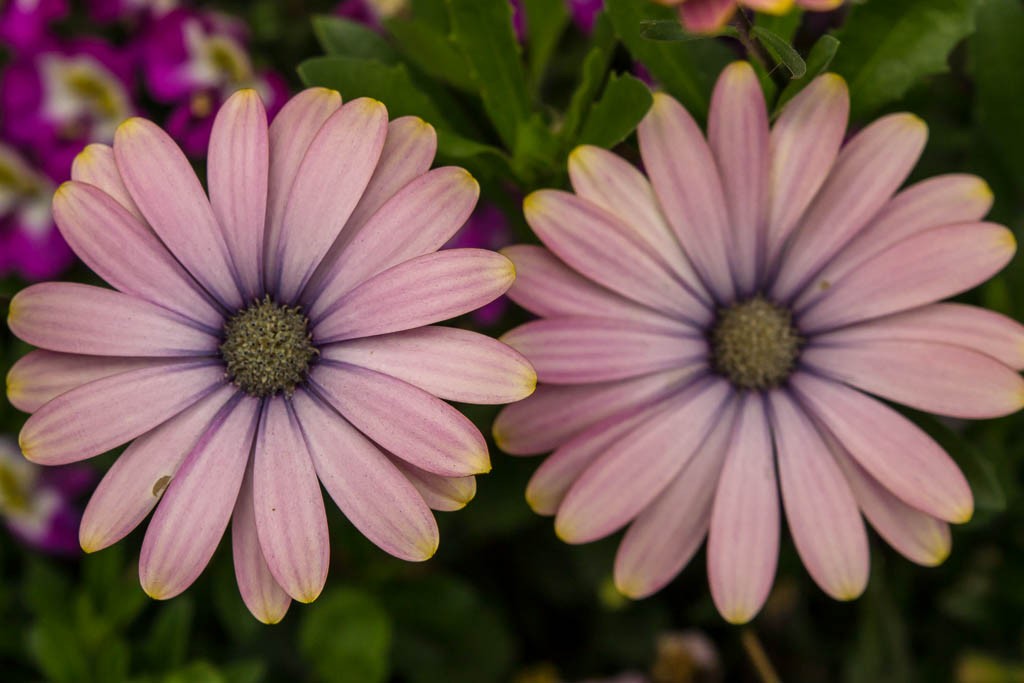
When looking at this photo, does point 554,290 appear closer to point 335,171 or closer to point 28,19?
point 335,171

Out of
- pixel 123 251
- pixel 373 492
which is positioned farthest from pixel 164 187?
pixel 373 492

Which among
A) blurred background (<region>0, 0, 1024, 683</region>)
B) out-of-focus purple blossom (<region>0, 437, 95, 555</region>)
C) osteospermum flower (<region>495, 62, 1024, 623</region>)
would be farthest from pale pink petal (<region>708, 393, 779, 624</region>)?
out-of-focus purple blossom (<region>0, 437, 95, 555</region>)

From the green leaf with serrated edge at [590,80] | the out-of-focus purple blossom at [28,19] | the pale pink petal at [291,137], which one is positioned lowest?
the pale pink petal at [291,137]

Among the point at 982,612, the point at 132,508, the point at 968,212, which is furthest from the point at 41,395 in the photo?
the point at 982,612

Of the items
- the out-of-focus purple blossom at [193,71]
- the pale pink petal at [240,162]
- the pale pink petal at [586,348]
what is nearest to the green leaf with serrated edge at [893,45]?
the pale pink petal at [586,348]

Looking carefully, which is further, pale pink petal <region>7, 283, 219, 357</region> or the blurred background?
the blurred background

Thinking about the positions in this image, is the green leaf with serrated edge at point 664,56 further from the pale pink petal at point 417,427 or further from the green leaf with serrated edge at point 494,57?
the pale pink petal at point 417,427

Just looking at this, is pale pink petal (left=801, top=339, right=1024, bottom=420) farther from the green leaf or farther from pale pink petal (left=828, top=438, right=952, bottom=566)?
the green leaf
